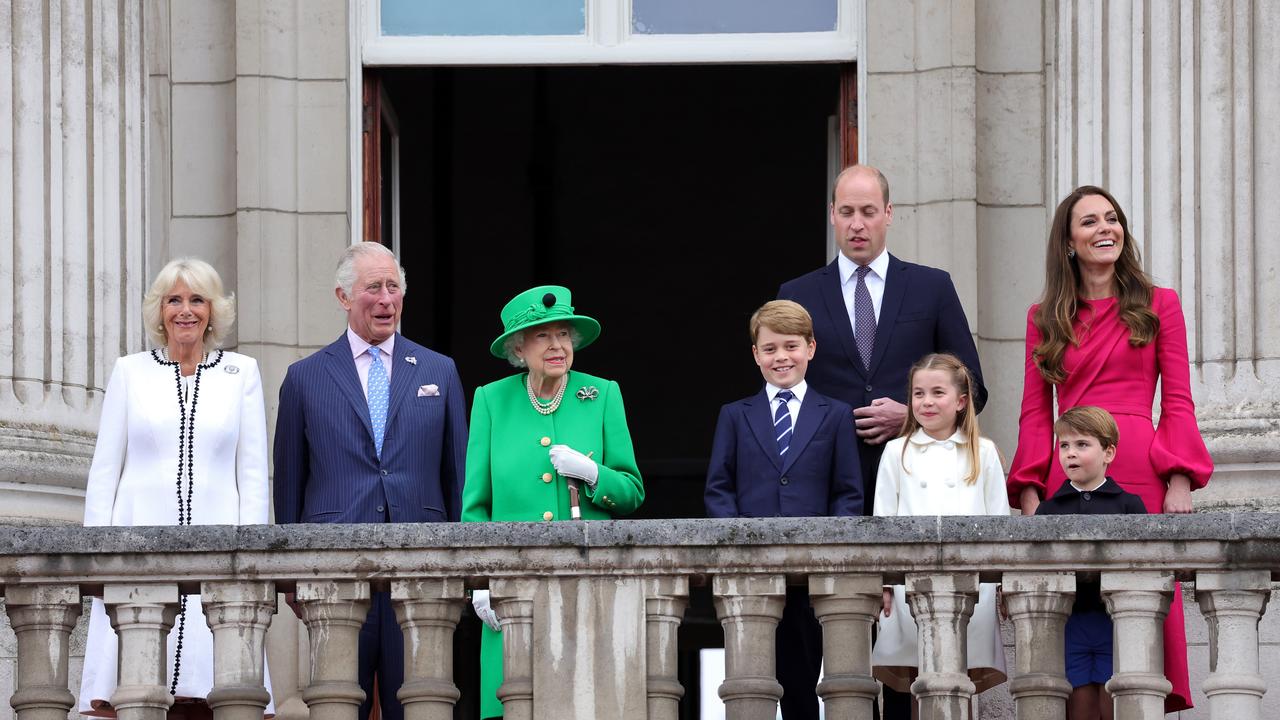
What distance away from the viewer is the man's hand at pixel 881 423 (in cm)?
814

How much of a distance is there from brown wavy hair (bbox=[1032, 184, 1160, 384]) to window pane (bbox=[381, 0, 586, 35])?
360 centimetres

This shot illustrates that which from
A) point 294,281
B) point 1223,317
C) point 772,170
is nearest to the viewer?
point 1223,317

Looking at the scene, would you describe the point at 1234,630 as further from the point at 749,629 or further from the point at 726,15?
the point at 726,15

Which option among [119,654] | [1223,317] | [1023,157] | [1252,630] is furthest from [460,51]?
[1252,630]

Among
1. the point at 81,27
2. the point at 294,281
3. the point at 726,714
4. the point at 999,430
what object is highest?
the point at 81,27

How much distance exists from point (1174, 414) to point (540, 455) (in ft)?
6.47

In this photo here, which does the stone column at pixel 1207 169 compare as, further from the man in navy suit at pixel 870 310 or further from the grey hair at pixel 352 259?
the grey hair at pixel 352 259

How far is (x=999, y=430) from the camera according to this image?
1045 cm

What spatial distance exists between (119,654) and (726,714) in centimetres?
175

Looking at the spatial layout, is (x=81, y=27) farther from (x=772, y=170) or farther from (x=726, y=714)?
(x=772, y=170)

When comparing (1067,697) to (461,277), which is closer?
(1067,697)

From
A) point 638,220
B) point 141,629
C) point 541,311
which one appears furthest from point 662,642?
point 638,220

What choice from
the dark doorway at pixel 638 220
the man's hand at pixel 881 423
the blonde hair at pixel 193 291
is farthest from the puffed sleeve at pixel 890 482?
the dark doorway at pixel 638 220

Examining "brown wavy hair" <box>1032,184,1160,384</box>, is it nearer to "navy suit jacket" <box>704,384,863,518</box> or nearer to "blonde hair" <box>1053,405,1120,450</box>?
"blonde hair" <box>1053,405,1120,450</box>
